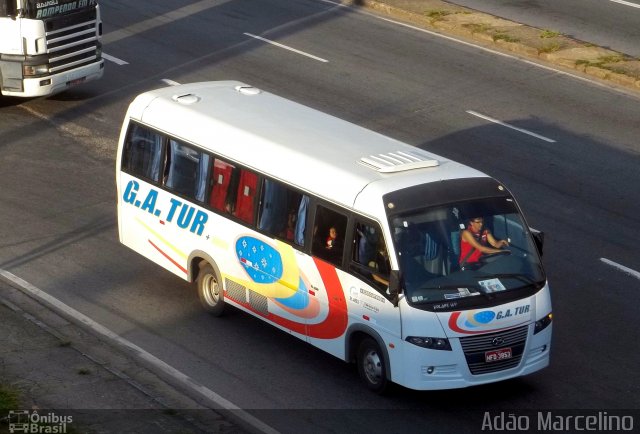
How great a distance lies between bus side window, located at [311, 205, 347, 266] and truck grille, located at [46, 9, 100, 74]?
10.3 m

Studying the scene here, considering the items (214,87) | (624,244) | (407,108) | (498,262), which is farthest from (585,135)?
(498,262)

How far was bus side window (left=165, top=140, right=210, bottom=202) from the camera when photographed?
13380 millimetres

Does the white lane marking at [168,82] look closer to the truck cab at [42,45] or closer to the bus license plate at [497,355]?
the truck cab at [42,45]

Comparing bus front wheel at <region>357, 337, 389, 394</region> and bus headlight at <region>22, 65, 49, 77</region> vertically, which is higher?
bus front wheel at <region>357, 337, 389, 394</region>

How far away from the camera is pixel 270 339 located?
13.1 meters

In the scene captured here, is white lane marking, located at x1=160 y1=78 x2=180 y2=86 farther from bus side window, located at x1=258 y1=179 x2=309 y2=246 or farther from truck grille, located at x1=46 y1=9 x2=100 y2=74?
bus side window, located at x1=258 y1=179 x2=309 y2=246

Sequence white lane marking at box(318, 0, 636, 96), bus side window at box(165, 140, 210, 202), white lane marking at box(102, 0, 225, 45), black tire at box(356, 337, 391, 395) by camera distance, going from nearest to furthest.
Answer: black tire at box(356, 337, 391, 395)
bus side window at box(165, 140, 210, 202)
white lane marking at box(318, 0, 636, 96)
white lane marking at box(102, 0, 225, 45)

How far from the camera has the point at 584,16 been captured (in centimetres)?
2723

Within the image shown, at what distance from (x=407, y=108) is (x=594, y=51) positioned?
216 inches

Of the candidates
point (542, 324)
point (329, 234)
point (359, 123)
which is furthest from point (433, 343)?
point (359, 123)

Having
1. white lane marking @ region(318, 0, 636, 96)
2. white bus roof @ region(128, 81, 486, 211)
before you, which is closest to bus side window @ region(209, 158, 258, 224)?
white bus roof @ region(128, 81, 486, 211)

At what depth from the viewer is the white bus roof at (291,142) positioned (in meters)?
11.7

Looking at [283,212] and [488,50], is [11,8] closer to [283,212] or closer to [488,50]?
[283,212]

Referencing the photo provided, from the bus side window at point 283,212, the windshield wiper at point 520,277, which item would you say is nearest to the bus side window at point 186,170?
the bus side window at point 283,212
